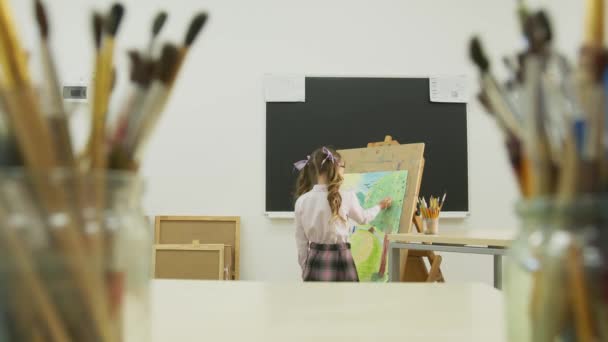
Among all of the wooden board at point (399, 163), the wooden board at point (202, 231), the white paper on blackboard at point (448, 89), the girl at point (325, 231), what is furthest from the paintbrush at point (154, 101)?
the white paper on blackboard at point (448, 89)

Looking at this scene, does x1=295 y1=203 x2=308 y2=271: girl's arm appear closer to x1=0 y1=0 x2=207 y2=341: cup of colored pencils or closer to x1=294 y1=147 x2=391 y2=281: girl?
x1=294 y1=147 x2=391 y2=281: girl

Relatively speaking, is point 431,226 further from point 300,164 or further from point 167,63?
point 167,63

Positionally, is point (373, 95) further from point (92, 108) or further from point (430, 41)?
point (92, 108)

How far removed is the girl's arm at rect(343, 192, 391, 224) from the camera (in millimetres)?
3283

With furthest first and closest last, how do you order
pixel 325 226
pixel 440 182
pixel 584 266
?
pixel 440 182
pixel 325 226
pixel 584 266

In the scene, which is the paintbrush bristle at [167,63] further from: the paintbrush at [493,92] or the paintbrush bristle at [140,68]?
the paintbrush at [493,92]

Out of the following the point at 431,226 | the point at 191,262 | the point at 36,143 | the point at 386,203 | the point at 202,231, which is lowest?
the point at 191,262

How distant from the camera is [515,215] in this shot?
31 centimetres

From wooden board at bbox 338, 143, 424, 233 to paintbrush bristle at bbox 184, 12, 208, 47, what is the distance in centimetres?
295

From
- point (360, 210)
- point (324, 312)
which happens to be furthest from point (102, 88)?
point (360, 210)

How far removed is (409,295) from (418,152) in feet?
8.33

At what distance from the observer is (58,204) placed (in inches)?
11.2

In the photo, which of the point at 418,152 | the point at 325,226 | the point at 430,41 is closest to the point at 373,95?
the point at 430,41

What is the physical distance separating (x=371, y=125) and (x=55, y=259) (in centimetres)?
398
